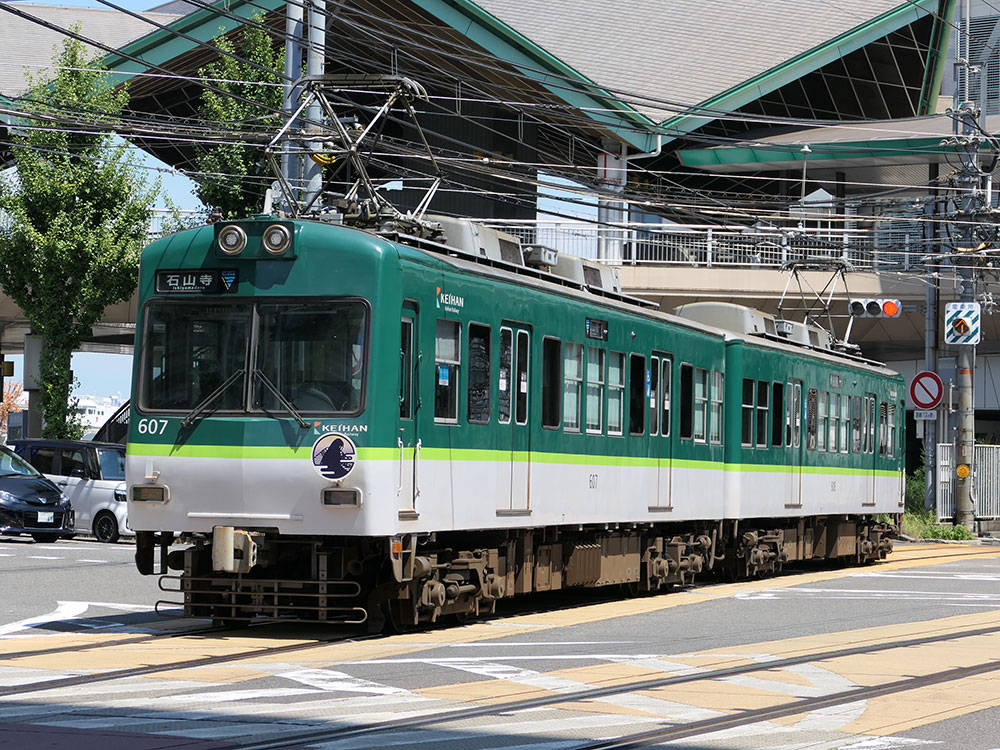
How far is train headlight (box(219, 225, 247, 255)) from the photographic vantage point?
13344 mm

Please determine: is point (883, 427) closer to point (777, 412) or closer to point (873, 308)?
point (873, 308)

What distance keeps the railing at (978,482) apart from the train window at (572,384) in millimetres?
19778

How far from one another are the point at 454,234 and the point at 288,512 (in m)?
3.28

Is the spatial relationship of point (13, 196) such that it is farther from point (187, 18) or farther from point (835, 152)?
point (835, 152)

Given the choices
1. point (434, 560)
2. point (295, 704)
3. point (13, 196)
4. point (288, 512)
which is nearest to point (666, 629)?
point (434, 560)

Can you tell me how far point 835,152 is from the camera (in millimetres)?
42312

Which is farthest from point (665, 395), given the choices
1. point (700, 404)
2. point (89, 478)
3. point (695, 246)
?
point (695, 246)

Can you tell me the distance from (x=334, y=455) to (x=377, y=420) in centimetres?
43

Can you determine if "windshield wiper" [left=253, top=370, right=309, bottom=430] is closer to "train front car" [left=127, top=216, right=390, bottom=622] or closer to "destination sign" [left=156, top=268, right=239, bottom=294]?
"train front car" [left=127, top=216, right=390, bottom=622]

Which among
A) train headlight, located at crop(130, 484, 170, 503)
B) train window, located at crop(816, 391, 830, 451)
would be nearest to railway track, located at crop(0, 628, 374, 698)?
train headlight, located at crop(130, 484, 170, 503)

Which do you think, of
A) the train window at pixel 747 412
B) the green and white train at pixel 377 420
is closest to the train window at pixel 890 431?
the train window at pixel 747 412

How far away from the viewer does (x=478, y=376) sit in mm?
14570

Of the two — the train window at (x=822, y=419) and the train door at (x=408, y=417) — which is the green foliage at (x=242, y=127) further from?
the train door at (x=408, y=417)

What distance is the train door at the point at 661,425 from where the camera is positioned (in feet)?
61.0
